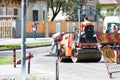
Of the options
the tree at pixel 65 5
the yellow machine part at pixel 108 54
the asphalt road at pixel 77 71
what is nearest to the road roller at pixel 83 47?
the asphalt road at pixel 77 71

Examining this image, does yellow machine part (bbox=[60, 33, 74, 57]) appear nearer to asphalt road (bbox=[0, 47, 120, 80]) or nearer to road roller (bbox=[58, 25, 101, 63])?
road roller (bbox=[58, 25, 101, 63])

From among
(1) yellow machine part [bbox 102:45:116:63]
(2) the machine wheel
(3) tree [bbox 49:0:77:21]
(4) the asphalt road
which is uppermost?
(3) tree [bbox 49:0:77:21]

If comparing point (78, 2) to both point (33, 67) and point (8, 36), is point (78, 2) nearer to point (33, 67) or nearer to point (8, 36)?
point (8, 36)

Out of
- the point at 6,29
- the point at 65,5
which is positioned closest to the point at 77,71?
the point at 6,29

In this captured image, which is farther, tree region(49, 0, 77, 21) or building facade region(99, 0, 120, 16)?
building facade region(99, 0, 120, 16)

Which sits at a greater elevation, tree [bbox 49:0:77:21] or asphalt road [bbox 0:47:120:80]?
tree [bbox 49:0:77:21]

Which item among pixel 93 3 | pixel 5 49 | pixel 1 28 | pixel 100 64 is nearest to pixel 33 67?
pixel 100 64

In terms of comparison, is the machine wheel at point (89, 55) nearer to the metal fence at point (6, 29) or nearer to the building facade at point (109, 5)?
the metal fence at point (6, 29)

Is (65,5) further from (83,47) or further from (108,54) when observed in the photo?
(108,54)

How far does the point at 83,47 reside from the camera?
21.9 m

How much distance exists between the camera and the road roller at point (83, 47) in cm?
2167

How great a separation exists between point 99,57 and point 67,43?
1693 millimetres

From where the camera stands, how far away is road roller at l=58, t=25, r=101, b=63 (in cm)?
2167

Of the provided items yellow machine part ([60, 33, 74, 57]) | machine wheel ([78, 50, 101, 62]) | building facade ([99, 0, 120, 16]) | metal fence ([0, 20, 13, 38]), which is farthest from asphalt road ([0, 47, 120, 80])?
building facade ([99, 0, 120, 16])
